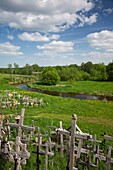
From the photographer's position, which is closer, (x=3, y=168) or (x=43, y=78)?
(x=3, y=168)

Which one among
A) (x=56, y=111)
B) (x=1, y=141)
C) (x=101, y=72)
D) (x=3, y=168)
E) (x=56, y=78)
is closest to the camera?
(x=3, y=168)

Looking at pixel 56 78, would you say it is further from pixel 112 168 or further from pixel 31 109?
pixel 112 168

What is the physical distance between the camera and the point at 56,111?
30.6 metres

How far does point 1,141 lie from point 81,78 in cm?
10102

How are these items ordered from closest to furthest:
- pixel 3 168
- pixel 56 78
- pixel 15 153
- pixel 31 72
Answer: pixel 15 153 < pixel 3 168 < pixel 56 78 < pixel 31 72

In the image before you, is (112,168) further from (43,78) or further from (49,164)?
(43,78)

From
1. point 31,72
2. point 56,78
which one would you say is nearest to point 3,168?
point 56,78

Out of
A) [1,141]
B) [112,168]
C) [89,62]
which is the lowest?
[112,168]

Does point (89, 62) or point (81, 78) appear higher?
point (89, 62)

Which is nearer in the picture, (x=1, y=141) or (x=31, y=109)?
(x=1, y=141)

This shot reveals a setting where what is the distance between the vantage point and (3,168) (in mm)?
10508

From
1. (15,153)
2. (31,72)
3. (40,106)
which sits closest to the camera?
(15,153)

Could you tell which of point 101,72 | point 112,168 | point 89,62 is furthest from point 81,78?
point 112,168

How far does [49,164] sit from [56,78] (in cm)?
7835
